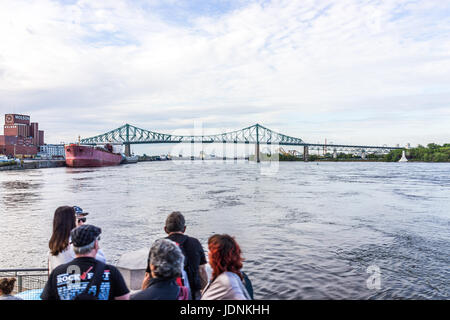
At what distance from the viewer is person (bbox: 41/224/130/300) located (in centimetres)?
295

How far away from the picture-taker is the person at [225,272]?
3.02 meters

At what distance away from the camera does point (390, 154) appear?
168875 mm

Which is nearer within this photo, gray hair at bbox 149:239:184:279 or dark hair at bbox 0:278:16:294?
gray hair at bbox 149:239:184:279

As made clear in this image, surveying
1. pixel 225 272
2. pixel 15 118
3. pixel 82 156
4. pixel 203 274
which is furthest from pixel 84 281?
pixel 15 118

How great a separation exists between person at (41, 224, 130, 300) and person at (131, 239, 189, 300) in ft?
0.67

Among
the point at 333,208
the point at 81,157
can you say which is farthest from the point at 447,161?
the point at 333,208

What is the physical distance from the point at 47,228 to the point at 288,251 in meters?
9.47

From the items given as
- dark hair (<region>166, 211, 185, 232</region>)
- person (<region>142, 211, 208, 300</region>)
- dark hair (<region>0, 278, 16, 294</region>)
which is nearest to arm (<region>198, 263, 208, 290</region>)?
person (<region>142, 211, 208, 300</region>)

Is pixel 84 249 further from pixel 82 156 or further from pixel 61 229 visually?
pixel 82 156

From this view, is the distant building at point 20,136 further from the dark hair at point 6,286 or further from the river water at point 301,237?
the dark hair at point 6,286

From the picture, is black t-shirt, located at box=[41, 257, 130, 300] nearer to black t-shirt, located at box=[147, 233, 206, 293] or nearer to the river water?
black t-shirt, located at box=[147, 233, 206, 293]
